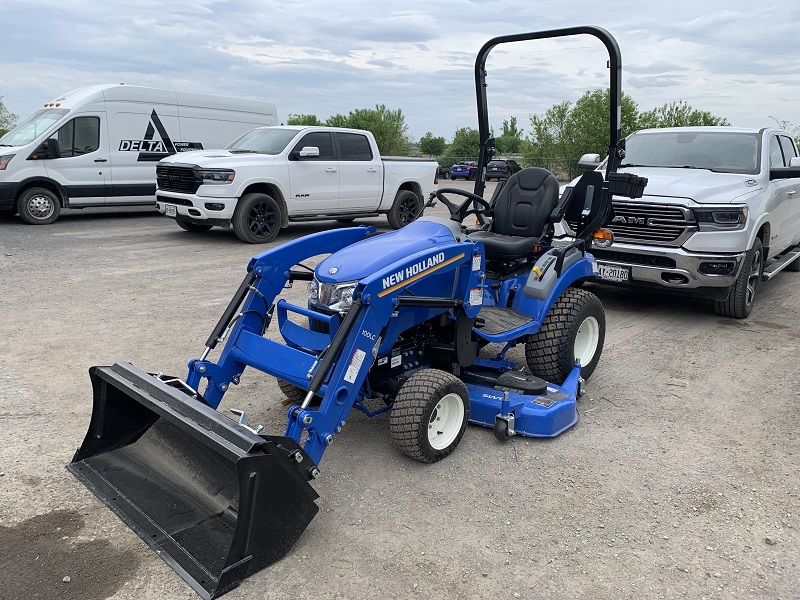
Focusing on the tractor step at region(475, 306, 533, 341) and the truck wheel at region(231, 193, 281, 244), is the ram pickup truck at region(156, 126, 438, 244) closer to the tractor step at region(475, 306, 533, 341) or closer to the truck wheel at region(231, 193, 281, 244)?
the truck wheel at region(231, 193, 281, 244)

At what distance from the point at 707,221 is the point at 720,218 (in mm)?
134

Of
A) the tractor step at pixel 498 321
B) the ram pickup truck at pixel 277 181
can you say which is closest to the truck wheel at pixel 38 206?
the ram pickup truck at pixel 277 181

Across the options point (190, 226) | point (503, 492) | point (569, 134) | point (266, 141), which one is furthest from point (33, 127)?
point (569, 134)

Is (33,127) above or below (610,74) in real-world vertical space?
below

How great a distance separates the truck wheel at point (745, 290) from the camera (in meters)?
7.16

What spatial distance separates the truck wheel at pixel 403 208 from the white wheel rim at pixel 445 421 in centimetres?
1058

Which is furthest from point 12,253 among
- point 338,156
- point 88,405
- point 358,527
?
point 358,527

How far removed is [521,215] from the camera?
5.38 metres

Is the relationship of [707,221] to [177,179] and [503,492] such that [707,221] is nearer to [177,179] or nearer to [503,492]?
[503,492]

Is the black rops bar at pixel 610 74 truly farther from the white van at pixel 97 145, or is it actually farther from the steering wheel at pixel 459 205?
the white van at pixel 97 145

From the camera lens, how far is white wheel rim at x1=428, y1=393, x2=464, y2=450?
402 centimetres

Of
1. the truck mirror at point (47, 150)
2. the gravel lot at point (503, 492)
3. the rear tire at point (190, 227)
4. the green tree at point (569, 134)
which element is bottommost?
the gravel lot at point (503, 492)

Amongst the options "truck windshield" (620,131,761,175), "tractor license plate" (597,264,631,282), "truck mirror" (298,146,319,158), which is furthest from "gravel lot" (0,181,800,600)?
"truck mirror" (298,146,319,158)

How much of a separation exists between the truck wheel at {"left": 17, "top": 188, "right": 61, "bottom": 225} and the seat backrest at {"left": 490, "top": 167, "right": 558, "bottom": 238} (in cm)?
1083
